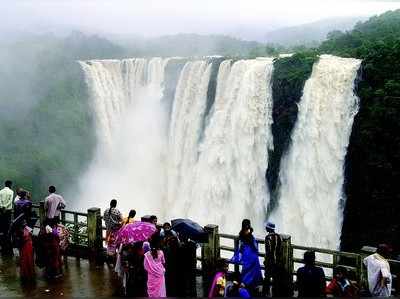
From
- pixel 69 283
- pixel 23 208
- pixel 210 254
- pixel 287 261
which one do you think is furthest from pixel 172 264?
pixel 23 208

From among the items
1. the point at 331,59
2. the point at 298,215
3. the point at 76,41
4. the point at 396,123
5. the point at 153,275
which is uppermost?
the point at 76,41

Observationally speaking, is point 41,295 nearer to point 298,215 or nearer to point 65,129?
point 298,215

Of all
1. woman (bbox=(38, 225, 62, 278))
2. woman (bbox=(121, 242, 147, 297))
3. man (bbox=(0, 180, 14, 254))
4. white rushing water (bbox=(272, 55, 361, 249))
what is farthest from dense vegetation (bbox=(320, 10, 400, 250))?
woman (bbox=(121, 242, 147, 297))

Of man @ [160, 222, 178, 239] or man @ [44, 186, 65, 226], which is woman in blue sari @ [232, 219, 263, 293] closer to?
man @ [160, 222, 178, 239]

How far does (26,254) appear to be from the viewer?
9.79 m

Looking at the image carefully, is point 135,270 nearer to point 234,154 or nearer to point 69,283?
point 69,283

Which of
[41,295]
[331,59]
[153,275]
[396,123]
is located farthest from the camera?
[331,59]

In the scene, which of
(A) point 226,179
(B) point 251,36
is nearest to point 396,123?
(A) point 226,179

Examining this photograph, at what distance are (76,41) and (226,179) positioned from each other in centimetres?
3982

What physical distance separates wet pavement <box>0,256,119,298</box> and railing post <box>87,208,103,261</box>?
0.24m

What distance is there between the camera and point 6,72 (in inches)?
1698

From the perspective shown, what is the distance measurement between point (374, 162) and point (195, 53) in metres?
38.8

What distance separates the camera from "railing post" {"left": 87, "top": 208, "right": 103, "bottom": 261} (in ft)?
35.7

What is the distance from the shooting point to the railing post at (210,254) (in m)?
9.34
